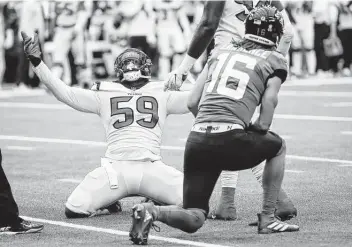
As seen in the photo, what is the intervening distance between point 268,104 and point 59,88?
89.3 inches

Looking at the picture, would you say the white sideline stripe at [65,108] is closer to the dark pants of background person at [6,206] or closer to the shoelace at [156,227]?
the shoelace at [156,227]

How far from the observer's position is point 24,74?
28.7 metres

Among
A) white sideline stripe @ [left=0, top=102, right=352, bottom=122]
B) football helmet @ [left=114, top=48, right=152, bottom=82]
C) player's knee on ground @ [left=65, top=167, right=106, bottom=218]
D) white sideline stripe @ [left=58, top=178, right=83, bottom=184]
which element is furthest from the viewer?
white sideline stripe @ [left=0, top=102, right=352, bottom=122]

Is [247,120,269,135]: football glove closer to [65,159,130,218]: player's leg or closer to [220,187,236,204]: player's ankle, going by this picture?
[220,187,236,204]: player's ankle

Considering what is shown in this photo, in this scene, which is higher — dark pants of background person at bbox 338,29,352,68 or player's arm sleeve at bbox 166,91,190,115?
player's arm sleeve at bbox 166,91,190,115

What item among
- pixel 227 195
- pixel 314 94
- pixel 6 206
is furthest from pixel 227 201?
pixel 314 94

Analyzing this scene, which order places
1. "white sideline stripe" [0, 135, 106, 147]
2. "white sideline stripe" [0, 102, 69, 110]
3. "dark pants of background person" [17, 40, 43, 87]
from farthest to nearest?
"dark pants of background person" [17, 40, 43, 87]
"white sideline stripe" [0, 102, 69, 110]
"white sideline stripe" [0, 135, 106, 147]

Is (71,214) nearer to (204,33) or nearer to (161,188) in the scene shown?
(161,188)

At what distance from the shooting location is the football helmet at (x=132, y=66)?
34.0ft

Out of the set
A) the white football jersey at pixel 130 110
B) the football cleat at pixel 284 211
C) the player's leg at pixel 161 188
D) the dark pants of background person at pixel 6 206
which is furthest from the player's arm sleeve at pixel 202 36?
the dark pants of background person at pixel 6 206

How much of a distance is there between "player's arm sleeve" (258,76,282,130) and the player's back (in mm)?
1905

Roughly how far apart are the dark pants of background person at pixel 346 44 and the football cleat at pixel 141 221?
22234mm

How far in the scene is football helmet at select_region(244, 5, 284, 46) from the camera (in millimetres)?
8836

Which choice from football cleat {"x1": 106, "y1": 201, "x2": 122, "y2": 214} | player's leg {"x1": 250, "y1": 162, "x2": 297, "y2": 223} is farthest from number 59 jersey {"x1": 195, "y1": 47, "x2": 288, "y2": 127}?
football cleat {"x1": 106, "y1": 201, "x2": 122, "y2": 214}
